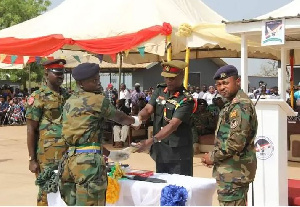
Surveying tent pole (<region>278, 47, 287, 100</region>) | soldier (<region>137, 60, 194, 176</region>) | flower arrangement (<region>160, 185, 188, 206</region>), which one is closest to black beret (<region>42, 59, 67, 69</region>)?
soldier (<region>137, 60, 194, 176</region>)

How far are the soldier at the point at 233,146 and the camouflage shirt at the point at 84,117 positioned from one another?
2.95ft

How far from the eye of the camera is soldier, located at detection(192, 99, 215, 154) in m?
10.9

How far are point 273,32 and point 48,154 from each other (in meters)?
4.88

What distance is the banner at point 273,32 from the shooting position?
8.07 metres

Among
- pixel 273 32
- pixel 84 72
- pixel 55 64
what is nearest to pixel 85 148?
pixel 84 72

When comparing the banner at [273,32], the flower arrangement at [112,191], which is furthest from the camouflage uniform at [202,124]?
the flower arrangement at [112,191]

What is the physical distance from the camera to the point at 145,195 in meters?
4.34

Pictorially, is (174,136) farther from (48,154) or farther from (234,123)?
(48,154)

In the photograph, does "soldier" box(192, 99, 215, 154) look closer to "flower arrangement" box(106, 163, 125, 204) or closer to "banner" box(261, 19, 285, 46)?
"banner" box(261, 19, 285, 46)

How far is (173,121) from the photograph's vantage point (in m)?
4.52

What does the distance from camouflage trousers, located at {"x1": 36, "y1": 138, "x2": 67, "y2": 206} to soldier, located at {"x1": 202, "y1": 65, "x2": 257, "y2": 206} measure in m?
1.65

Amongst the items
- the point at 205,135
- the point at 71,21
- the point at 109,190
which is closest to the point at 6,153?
the point at 71,21

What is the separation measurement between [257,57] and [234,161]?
1119 centimetres

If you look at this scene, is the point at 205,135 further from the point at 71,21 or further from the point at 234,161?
the point at 234,161
